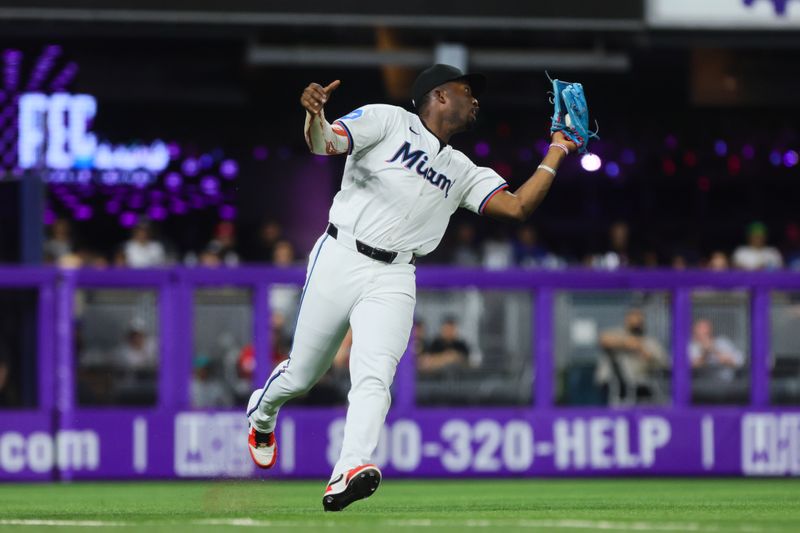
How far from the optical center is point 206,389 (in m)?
12.8

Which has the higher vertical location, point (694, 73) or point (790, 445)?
point (694, 73)

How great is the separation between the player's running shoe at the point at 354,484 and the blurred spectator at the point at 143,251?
7556 mm

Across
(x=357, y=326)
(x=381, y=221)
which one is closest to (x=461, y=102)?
(x=381, y=221)

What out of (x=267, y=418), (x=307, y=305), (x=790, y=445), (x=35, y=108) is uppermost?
(x=35, y=108)

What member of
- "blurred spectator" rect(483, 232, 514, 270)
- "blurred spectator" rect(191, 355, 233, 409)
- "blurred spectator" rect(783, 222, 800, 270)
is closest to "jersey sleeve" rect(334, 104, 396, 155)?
"blurred spectator" rect(191, 355, 233, 409)

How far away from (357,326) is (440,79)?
125cm

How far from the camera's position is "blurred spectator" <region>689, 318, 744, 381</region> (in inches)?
518

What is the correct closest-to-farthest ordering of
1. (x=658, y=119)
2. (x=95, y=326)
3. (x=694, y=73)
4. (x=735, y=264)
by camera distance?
(x=95, y=326)
(x=735, y=264)
(x=694, y=73)
(x=658, y=119)

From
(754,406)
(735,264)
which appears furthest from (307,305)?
(735,264)

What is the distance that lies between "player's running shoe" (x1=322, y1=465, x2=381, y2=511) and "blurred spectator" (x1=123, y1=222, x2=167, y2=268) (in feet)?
24.8

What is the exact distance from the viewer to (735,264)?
14734mm

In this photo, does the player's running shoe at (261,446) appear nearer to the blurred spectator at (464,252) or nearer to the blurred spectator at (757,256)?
the blurred spectator at (464,252)

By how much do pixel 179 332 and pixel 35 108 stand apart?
13.3ft

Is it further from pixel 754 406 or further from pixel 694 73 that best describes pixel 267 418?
pixel 694 73
